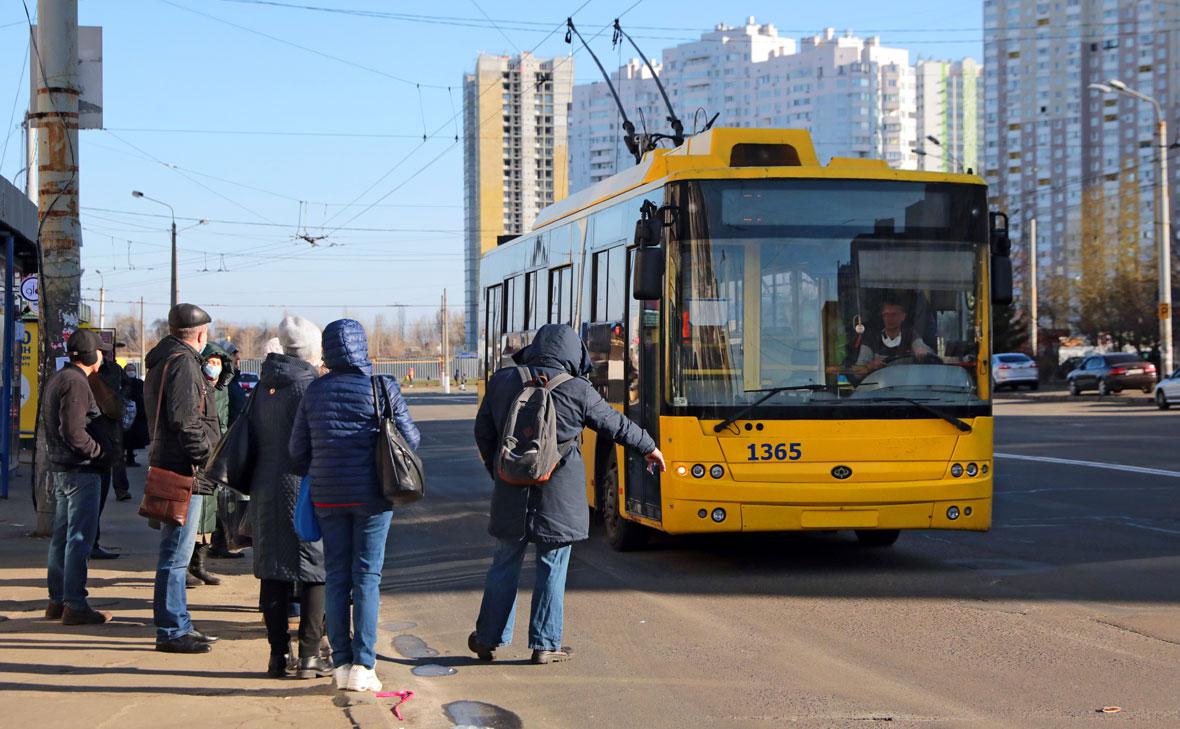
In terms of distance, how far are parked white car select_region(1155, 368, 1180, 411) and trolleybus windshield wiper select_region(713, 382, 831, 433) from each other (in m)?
28.8

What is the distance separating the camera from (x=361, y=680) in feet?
20.5

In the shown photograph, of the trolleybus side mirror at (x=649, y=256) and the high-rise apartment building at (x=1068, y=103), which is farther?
the high-rise apartment building at (x=1068, y=103)

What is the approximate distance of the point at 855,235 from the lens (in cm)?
976

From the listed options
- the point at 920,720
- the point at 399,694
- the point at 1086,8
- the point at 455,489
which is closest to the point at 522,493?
the point at 399,694

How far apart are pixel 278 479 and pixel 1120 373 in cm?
4239

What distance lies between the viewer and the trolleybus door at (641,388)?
989 centimetres

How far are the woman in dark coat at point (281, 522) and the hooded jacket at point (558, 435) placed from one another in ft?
3.06

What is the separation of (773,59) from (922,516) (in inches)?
6053

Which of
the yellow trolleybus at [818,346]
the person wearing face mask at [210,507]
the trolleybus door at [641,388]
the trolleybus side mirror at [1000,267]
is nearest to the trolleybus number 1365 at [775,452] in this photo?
the yellow trolleybus at [818,346]

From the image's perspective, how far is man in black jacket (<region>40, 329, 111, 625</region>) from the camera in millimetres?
7902

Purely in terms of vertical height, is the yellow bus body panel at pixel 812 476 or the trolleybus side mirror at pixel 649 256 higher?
the trolleybus side mirror at pixel 649 256

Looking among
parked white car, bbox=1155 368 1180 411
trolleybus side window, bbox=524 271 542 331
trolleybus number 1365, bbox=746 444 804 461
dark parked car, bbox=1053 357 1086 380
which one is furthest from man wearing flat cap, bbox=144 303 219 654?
dark parked car, bbox=1053 357 1086 380

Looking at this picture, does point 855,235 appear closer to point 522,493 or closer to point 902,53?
point 522,493

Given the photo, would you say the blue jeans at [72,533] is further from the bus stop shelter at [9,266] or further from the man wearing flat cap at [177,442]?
the bus stop shelter at [9,266]
